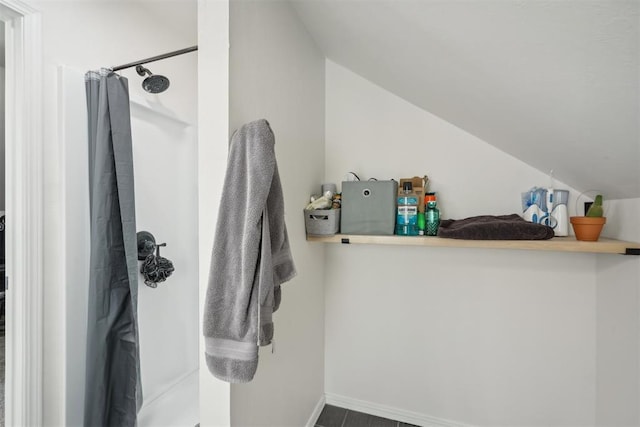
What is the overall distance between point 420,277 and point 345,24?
130 centimetres

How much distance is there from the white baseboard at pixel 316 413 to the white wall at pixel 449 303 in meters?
0.08

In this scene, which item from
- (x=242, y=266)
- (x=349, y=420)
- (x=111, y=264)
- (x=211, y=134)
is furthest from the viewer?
(x=349, y=420)

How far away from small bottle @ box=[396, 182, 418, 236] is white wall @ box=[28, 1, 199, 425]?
1.29 metres

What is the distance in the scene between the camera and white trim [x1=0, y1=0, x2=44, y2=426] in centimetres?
108

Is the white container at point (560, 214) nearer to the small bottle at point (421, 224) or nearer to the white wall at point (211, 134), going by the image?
the small bottle at point (421, 224)

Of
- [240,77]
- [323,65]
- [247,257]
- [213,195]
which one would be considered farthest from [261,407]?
[323,65]

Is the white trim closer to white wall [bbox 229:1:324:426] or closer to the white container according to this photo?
white wall [bbox 229:1:324:426]

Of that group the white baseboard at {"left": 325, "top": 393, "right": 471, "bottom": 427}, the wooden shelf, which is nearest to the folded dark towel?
the wooden shelf

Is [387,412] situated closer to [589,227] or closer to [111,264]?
[589,227]

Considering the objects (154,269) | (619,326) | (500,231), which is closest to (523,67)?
(500,231)

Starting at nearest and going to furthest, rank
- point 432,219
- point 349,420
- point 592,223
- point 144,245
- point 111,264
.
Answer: point 592,223
point 111,264
point 432,219
point 144,245
point 349,420

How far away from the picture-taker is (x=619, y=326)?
1139mm

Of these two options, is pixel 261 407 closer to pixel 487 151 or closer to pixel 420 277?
pixel 420 277

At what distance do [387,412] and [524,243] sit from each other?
4.03 ft
